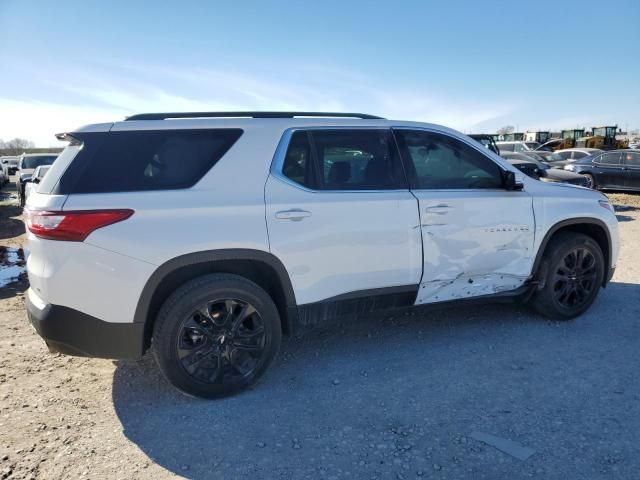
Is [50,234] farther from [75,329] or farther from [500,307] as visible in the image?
[500,307]

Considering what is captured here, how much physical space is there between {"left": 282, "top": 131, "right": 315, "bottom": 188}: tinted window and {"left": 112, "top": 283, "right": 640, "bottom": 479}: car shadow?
149 centimetres

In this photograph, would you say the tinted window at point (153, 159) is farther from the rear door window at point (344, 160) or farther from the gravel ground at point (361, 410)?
the gravel ground at point (361, 410)

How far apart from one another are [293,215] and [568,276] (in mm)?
2847

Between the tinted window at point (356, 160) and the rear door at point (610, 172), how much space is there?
1433 cm

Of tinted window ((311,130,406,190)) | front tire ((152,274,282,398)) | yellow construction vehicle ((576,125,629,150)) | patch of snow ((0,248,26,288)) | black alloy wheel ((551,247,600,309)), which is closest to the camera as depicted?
front tire ((152,274,282,398))

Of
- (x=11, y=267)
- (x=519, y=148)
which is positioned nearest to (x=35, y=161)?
(x=11, y=267)

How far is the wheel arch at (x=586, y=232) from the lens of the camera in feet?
13.6

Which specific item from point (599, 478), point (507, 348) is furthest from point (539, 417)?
point (507, 348)

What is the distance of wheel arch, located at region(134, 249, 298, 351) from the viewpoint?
288 cm

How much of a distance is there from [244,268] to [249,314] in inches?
12.9

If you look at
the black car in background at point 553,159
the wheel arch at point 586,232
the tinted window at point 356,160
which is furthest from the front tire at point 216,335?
the black car in background at point 553,159

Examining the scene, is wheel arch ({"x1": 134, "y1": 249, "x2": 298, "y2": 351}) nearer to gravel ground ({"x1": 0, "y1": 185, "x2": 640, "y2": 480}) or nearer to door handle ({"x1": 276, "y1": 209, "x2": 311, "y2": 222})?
door handle ({"x1": 276, "y1": 209, "x2": 311, "y2": 222})

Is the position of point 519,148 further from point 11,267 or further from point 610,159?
point 11,267

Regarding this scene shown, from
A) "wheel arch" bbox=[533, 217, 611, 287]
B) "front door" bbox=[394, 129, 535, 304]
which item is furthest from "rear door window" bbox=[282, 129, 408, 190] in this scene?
"wheel arch" bbox=[533, 217, 611, 287]
